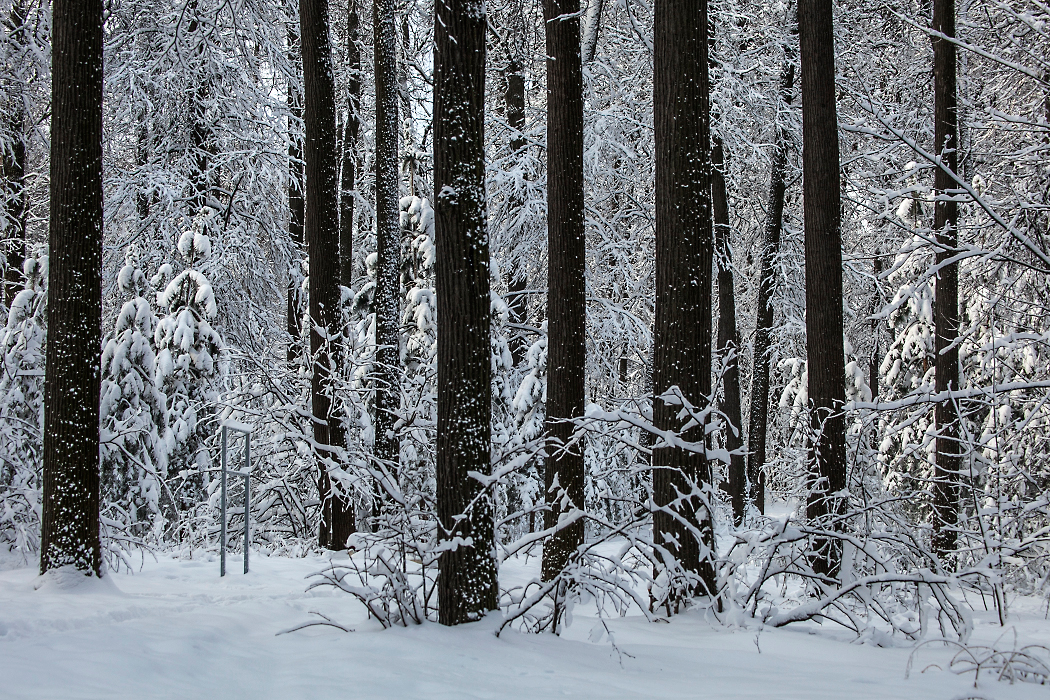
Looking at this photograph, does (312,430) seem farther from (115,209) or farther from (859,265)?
(859,265)

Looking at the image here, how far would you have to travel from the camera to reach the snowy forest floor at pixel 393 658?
414cm

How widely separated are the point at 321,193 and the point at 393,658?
6.33 m

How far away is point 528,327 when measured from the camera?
38.9ft

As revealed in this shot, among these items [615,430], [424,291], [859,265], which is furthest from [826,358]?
[859,265]

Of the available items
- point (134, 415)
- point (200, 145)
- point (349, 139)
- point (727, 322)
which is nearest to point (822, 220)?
point (727, 322)

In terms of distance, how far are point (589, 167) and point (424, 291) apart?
338cm

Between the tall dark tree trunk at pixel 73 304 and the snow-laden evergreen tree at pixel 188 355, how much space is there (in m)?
5.70

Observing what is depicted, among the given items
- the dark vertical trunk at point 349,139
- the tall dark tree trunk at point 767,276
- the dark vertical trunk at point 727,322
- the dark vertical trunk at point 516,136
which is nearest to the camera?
the dark vertical trunk at point 516,136

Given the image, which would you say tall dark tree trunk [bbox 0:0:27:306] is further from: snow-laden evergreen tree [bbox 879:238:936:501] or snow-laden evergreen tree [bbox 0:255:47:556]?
snow-laden evergreen tree [bbox 879:238:936:501]

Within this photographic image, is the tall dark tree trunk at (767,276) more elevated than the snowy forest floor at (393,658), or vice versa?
the tall dark tree trunk at (767,276)

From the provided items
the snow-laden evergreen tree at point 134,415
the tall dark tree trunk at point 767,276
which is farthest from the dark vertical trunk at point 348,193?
the tall dark tree trunk at point 767,276

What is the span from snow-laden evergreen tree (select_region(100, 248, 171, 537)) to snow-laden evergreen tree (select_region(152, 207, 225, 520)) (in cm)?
24

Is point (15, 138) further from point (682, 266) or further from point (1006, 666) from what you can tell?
point (1006, 666)

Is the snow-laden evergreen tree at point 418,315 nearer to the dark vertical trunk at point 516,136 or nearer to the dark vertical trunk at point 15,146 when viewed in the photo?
the dark vertical trunk at point 516,136
